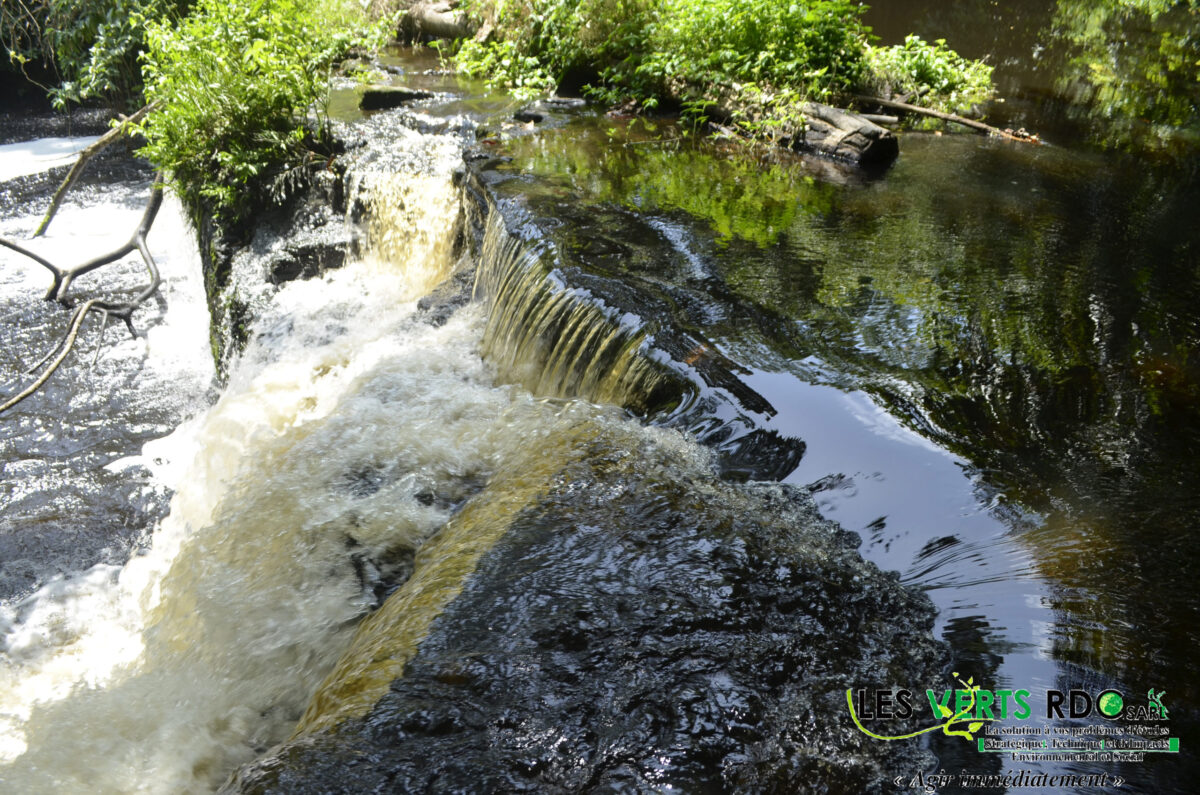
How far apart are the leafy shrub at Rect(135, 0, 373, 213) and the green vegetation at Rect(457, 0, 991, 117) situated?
9.17 feet

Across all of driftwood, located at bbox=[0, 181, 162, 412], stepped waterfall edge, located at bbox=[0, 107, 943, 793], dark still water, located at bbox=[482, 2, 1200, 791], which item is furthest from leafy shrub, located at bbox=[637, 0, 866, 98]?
driftwood, located at bbox=[0, 181, 162, 412]

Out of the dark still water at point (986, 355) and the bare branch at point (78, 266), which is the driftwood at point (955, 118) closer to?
the dark still water at point (986, 355)

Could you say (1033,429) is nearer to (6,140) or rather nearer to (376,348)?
(376,348)

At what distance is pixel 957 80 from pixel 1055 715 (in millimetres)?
8618

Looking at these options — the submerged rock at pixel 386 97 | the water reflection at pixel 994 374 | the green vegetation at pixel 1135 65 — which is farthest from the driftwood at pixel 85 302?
the green vegetation at pixel 1135 65

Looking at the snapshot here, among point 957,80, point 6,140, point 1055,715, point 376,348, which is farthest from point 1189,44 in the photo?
point 6,140

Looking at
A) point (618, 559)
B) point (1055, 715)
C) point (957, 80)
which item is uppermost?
point (957, 80)

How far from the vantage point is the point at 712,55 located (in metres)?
8.14

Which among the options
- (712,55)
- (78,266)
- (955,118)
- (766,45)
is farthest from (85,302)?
(955,118)

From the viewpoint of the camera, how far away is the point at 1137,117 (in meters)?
Result: 8.55

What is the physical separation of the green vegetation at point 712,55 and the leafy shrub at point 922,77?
1 centimetres

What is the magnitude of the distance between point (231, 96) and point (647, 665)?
6.62 meters

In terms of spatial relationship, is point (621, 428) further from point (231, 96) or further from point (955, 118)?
point (955, 118)

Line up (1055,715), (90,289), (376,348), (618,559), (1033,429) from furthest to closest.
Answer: (90,289)
(376,348)
(1033,429)
(618,559)
(1055,715)
